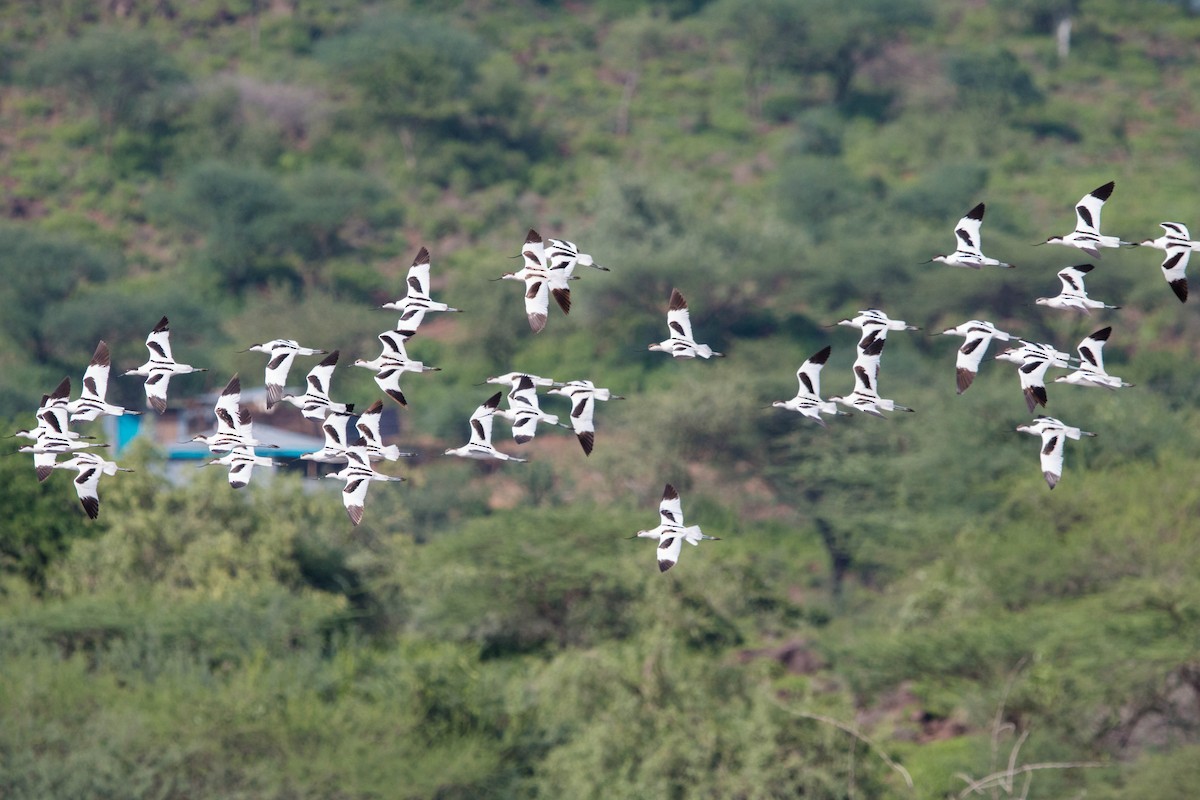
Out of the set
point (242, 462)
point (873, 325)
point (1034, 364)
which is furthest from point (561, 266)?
point (1034, 364)

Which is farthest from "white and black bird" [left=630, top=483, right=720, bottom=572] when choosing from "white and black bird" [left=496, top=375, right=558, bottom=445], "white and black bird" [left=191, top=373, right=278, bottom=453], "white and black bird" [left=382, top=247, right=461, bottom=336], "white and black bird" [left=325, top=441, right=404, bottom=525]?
"white and black bird" [left=191, top=373, right=278, bottom=453]

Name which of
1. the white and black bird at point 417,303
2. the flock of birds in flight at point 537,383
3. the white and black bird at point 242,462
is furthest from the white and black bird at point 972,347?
the white and black bird at point 242,462

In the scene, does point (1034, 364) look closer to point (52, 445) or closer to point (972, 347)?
point (972, 347)

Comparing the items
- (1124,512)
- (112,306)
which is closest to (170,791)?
(1124,512)

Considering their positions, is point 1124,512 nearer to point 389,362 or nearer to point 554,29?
point 389,362

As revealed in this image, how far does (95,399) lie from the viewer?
48.9 feet

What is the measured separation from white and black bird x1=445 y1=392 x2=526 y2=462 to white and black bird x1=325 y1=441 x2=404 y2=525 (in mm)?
585

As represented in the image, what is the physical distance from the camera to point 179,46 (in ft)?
401

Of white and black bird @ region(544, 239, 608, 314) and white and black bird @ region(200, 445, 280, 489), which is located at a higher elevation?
white and black bird @ region(544, 239, 608, 314)

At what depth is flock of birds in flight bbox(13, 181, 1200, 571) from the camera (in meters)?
14.2

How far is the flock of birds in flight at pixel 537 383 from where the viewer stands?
14.2m

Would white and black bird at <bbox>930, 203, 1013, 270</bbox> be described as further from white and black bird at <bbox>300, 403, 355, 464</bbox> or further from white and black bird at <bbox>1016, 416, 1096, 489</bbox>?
white and black bird at <bbox>300, 403, 355, 464</bbox>

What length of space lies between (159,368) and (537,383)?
2.90 meters

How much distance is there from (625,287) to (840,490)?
880 inches
